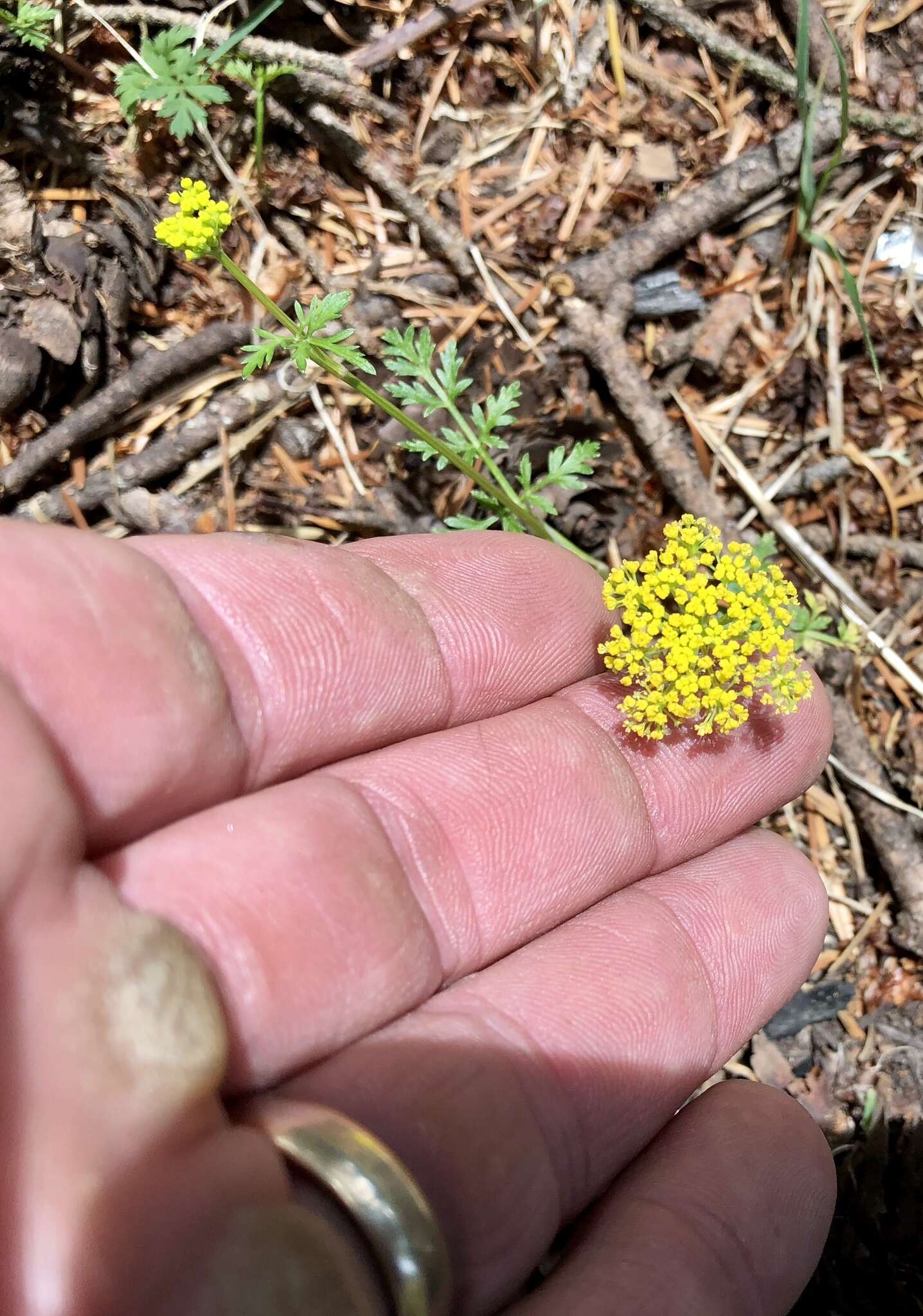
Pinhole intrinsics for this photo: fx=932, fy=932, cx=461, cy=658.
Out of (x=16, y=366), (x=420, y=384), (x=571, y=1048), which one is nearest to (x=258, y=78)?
(x=420, y=384)

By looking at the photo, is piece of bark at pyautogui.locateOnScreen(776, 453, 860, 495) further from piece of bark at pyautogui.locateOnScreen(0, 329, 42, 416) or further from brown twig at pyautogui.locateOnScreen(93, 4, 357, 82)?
piece of bark at pyautogui.locateOnScreen(0, 329, 42, 416)

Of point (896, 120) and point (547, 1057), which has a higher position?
point (896, 120)

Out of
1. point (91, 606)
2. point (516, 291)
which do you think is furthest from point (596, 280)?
point (91, 606)

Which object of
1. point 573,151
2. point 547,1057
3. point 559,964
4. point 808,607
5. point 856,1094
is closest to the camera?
point 547,1057

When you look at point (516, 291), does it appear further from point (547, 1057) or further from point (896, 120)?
point (547, 1057)

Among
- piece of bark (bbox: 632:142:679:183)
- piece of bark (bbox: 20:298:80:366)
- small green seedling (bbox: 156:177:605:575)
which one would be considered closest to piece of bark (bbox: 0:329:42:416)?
piece of bark (bbox: 20:298:80:366)

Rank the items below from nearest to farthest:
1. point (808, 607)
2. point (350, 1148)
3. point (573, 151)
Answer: point (350, 1148)
point (808, 607)
point (573, 151)

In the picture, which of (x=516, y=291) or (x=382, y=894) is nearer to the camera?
(x=382, y=894)

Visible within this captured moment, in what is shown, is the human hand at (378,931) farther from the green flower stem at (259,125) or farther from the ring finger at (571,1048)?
the green flower stem at (259,125)
